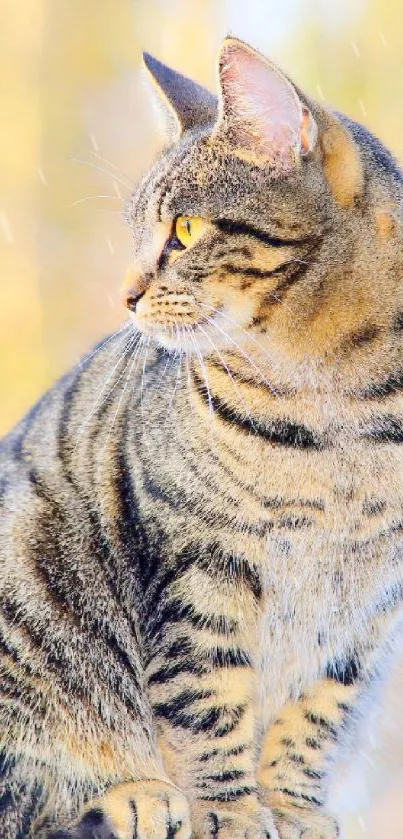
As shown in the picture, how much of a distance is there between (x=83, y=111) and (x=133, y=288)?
304 cm

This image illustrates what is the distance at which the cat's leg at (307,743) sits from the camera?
179 centimetres

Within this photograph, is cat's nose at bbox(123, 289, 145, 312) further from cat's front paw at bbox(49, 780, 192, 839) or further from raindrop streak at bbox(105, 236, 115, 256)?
raindrop streak at bbox(105, 236, 115, 256)

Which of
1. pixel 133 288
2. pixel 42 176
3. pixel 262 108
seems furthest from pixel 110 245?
pixel 262 108

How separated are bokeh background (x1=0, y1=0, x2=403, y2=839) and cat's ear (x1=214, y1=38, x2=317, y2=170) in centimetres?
235

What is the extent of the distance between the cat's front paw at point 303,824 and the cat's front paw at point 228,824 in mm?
96

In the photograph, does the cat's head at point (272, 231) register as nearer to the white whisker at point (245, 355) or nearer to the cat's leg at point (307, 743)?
the white whisker at point (245, 355)

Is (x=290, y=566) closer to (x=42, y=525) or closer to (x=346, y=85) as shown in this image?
(x=42, y=525)

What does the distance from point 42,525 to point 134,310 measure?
0.44m

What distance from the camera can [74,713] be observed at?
1691 millimetres

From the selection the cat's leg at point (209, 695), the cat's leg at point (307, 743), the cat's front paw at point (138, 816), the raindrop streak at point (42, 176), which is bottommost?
the cat's leg at point (307, 743)

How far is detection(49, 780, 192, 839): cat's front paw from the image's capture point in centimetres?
159

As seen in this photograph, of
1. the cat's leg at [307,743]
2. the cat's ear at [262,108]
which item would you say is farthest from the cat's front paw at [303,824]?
the cat's ear at [262,108]

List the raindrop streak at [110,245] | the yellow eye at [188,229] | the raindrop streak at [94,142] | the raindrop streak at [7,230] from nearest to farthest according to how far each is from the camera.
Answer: the yellow eye at [188,229] → the raindrop streak at [94,142] → the raindrop streak at [110,245] → the raindrop streak at [7,230]

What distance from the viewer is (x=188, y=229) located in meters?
1.55
